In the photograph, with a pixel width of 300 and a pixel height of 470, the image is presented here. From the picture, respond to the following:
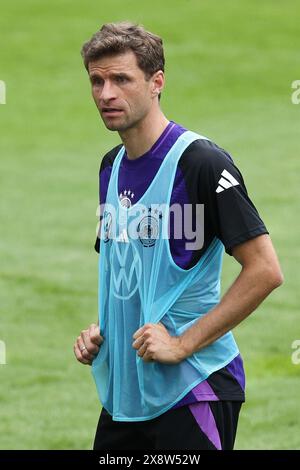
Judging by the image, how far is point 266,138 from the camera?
20.3 meters

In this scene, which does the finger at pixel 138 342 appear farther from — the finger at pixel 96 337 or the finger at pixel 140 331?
the finger at pixel 96 337

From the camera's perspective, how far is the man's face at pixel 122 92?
4.76 meters

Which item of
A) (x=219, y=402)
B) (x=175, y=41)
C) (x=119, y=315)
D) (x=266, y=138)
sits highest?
(x=175, y=41)

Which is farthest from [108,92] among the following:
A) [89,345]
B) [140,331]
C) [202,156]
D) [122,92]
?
[89,345]

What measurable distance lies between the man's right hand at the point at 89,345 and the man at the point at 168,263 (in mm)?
87

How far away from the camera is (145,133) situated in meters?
4.84

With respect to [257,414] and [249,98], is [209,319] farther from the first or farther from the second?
[249,98]

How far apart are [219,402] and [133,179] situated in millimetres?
864

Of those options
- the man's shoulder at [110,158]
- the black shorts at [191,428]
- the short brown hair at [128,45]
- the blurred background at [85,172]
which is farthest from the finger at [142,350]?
the blurred background at [85,172]

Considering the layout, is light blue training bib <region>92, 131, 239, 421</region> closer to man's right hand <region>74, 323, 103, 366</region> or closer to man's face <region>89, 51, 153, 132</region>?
man's right hand <region>74, 323, 103, 366</region>

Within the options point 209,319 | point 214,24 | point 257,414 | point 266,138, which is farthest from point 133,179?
point 214,24

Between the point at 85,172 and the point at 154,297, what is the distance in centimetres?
1376

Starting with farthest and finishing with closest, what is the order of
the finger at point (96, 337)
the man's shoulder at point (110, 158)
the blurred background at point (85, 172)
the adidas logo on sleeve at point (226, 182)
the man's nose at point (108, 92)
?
the blurred background at point (85, 172) < the man's shoulder at point (110, 158) < the finger at point (96, 337) < the man's nose at point (108, 92) < the adidas logo on sleeve at point (226, 182)

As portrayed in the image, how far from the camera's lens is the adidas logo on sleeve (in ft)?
15.1
